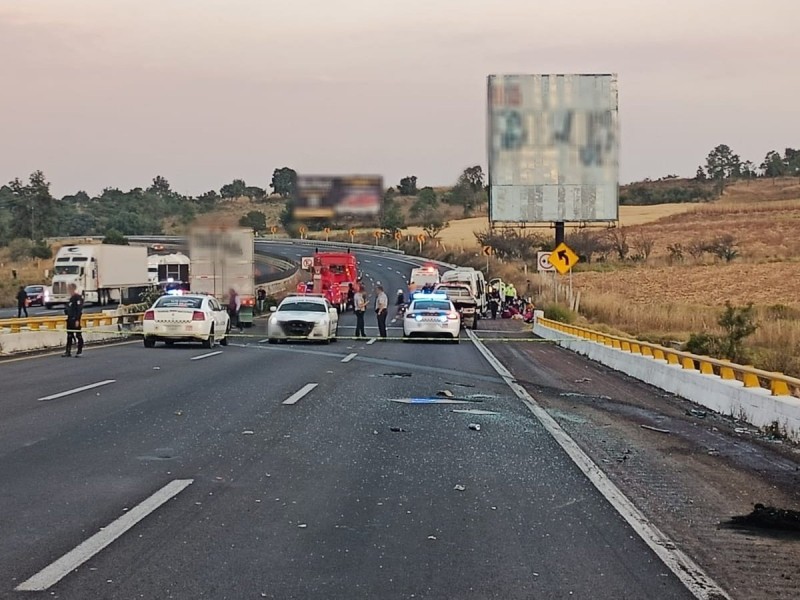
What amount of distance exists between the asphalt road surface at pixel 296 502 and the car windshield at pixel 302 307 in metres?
15.7

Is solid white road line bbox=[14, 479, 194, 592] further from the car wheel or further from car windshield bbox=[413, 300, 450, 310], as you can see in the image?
car windshield bbox=[413, 300, 450, 310]

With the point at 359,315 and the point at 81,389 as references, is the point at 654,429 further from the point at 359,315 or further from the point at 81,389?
the point at 359,315

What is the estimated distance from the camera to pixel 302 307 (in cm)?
3350

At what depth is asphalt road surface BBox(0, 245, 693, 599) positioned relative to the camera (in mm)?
6508

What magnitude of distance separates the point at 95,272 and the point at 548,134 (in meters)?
28.7

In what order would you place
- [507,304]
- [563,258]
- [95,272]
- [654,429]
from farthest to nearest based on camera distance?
[95,272]
[507,304]
[563,258]
[654,429]

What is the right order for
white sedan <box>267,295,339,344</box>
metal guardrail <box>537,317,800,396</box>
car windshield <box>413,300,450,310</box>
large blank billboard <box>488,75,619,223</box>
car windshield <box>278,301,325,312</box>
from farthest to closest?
large blank billboard <box>488,75,619,223</box> < car windshield <box>413,300,450,310</box> < car windshield <box>278,301,325,312</box> < white sedan <box>267,295,339,344</box> < metal guardrail <box>537,317,800,396</box>

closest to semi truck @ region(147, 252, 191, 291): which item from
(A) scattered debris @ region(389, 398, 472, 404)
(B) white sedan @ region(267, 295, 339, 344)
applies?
(B) white sedan @ region(267, 295, 339, 344)

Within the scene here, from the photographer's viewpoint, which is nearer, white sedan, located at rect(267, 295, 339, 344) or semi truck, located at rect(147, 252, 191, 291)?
white sedan, located at rect(267, 295, 339, 344)

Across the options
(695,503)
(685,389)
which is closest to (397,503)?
(695,503)

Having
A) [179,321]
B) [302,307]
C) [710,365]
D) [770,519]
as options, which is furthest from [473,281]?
[770,519]

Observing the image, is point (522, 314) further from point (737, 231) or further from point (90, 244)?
point (737, 231)

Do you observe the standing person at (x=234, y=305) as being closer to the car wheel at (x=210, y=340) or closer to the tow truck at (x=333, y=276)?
the car wheel at (x=210, y=340)

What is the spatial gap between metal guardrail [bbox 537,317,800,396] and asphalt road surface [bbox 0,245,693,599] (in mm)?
3293
